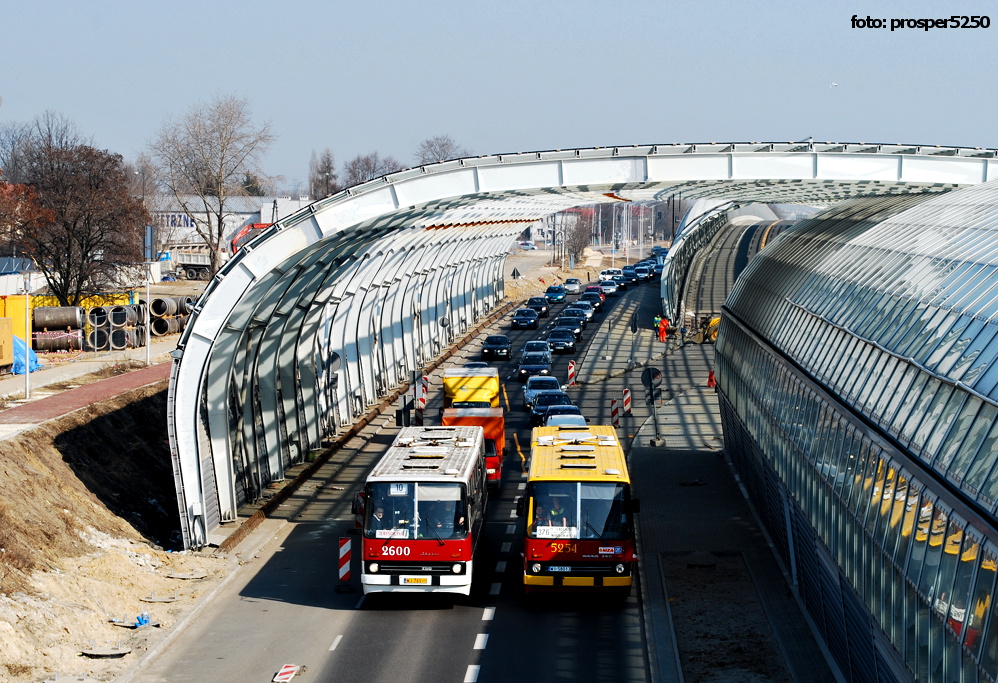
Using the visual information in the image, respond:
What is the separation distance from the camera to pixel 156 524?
2631cm

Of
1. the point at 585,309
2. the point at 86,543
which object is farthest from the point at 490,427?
the point at 585,309

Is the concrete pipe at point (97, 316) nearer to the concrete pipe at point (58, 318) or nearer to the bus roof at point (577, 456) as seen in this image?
the concrete pipe at point (58, 318)

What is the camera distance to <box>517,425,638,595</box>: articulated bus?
792 inches

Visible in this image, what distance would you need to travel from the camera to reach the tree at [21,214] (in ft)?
188

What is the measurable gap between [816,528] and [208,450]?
1261 centimetres

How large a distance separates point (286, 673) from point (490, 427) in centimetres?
1436

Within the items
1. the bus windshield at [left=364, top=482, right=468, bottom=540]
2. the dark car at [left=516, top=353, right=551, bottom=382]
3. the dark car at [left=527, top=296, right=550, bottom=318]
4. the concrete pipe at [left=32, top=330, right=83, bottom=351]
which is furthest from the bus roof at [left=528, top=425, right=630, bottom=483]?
the dark car at [left=527, top=296, right=550, bottom=318]

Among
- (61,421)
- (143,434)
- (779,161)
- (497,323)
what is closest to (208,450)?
(61,421)

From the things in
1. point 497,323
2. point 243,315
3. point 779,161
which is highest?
point 779,161

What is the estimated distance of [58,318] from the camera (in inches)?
1934

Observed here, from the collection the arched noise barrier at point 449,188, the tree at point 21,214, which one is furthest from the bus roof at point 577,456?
the tree at point 21,214

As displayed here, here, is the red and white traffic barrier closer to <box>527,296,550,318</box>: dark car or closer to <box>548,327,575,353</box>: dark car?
<box>548,327,575,353</box>: dark car

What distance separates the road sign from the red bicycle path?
12210 mm

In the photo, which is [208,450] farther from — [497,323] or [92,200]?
[497,323]
